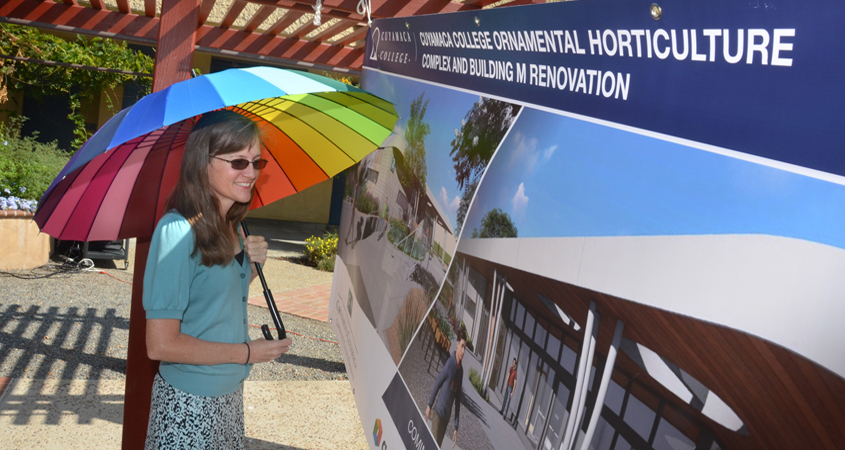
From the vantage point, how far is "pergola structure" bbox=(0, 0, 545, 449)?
11.3ft

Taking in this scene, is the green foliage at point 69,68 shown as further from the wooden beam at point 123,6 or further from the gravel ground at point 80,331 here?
the wooden beam at point 123,6

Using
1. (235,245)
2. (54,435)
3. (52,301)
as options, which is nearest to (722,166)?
(235,245)

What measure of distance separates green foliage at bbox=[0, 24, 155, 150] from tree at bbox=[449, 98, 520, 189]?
1059cm

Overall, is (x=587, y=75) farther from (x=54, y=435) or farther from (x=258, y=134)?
(x=54, y=435)

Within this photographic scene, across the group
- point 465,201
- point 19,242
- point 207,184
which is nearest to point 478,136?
point 465,201

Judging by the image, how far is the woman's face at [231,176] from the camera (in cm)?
213

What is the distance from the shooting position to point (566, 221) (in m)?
1.26

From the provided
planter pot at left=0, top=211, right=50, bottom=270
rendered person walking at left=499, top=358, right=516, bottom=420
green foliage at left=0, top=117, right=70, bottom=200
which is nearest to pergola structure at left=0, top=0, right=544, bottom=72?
rendered person walking at left=499, top=358, right=516, bottom=420

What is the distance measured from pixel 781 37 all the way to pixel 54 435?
4.65m

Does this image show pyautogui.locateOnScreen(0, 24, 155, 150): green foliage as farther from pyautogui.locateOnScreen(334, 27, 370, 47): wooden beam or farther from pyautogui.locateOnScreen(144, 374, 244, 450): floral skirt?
pyautogui.locateOnScreen(144, 374, 244, 450): floral skirt

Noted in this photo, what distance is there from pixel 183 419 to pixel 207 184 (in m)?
0.78

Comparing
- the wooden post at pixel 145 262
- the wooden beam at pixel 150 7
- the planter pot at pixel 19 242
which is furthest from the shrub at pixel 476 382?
the planter pot at pixel 19 242

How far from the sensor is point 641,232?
3.44ft

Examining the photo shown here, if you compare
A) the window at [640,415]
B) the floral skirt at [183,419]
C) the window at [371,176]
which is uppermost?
the window at [371,176]
